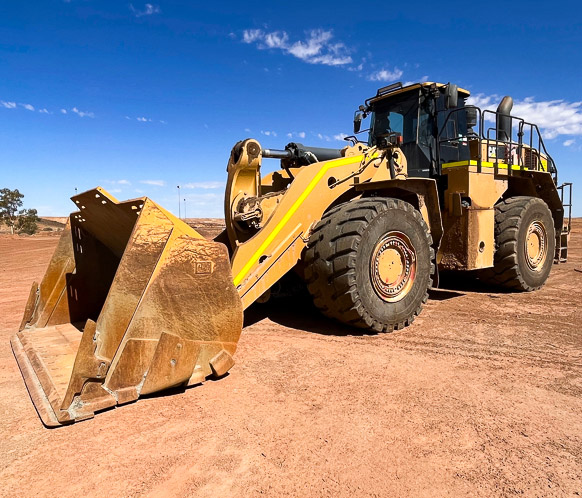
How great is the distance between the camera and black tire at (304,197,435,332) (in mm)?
4035

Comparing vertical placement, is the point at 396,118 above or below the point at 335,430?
above

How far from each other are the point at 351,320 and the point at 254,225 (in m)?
1.39

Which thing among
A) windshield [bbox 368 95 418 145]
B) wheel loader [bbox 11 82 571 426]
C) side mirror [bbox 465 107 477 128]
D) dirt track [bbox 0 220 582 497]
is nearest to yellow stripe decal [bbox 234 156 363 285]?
wheel loader [bbox 11 82 571 426]

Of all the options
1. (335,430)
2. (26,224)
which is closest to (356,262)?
(335,430)

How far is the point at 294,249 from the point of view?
4.17 m

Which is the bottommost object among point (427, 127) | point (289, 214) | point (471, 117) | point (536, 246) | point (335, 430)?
point (335, 430)

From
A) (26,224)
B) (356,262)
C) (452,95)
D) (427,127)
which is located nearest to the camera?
(356,262)

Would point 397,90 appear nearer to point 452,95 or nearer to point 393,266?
point 452,95

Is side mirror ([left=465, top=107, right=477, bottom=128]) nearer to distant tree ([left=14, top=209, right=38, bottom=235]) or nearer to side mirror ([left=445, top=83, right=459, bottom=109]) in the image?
side mirror ([left=445, top=83, right=459, bottom=109])

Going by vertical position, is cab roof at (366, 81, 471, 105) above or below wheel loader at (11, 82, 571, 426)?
above

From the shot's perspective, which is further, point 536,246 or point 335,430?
point 536,246

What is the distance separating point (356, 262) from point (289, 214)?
79cm

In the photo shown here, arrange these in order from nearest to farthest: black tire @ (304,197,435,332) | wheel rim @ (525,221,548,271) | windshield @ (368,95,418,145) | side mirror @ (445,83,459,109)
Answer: black tire @ (304,197,435,332) → side mirror @ (445,83,459,109) → windshield @ (368,95,418,145) → wheel rim @ (525,221,548,271)

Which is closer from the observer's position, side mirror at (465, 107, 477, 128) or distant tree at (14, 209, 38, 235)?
side mirror at (465, 107, 477, 128)
